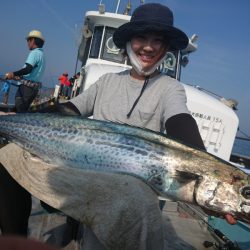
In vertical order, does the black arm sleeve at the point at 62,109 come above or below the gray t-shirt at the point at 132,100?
below

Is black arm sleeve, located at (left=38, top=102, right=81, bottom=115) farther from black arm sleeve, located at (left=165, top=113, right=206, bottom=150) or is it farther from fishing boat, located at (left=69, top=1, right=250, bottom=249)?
fishing boat, located at (left=69, top=1, right=250, bottom=249)

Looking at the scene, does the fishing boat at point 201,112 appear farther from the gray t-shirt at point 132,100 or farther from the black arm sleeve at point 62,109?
the black arm sleeve at point 62,109

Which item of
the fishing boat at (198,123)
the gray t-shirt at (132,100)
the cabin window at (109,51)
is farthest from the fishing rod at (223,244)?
the cabin window at (109,51)

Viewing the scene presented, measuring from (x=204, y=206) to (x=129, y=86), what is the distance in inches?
44.7

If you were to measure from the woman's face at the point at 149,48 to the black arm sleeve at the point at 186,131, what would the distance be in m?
0.61

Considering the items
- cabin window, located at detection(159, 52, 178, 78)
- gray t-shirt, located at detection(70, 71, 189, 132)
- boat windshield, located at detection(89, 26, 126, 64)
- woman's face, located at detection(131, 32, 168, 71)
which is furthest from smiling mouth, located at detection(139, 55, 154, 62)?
cabin window, located at detection(159, 52, 178, 78)

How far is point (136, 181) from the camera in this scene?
1.66 m

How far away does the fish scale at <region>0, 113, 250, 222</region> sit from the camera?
171cm

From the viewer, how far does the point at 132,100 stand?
8.02ft

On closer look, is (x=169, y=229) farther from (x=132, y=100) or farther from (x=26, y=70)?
(x=26, y=70)

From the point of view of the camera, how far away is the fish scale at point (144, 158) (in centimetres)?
171

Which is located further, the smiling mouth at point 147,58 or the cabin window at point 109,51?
the cabin window at point 109,51

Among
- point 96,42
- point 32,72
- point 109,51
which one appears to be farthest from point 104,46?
point 32,72

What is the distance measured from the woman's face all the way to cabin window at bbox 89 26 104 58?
4.57 metres
